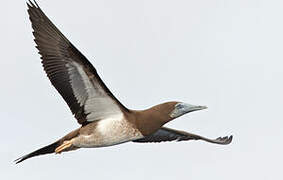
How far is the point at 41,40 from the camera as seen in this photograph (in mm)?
21688

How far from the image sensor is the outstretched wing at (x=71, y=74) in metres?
21.4

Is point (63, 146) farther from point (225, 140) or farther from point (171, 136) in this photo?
point (225, 140)

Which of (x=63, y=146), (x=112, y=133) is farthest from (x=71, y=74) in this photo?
(x=63, y=146)

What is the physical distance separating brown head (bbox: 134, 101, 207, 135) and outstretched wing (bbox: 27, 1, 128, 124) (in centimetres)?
50

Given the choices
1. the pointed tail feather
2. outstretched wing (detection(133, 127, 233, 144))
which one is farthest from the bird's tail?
outstretched wing (detection(133, 127, 233, 144))

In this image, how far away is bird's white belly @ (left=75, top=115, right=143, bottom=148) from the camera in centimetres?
2183

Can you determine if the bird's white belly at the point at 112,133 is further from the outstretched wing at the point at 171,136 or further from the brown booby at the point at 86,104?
the outstretched wing at the point at 171,136

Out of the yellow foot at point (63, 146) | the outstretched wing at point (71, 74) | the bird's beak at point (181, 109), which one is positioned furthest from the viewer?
the bird's beak at point (181, 109)

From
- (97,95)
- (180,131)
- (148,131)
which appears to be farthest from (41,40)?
(180,131)

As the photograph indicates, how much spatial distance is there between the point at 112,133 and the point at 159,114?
48.7 inches

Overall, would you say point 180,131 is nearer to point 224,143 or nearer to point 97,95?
point 224,143

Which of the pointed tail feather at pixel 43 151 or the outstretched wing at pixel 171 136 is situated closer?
the pointed tail feather at pixel 43 151

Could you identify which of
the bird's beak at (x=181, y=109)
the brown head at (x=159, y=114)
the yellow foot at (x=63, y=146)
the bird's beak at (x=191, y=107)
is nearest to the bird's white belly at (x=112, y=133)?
the brown head at (x=159, y=114)

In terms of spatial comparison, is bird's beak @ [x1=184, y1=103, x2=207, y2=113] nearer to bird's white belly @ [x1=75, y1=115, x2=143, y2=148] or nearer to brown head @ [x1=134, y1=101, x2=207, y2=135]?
brown head @ [x1=134, y1=101, x2=207, y2=135]
